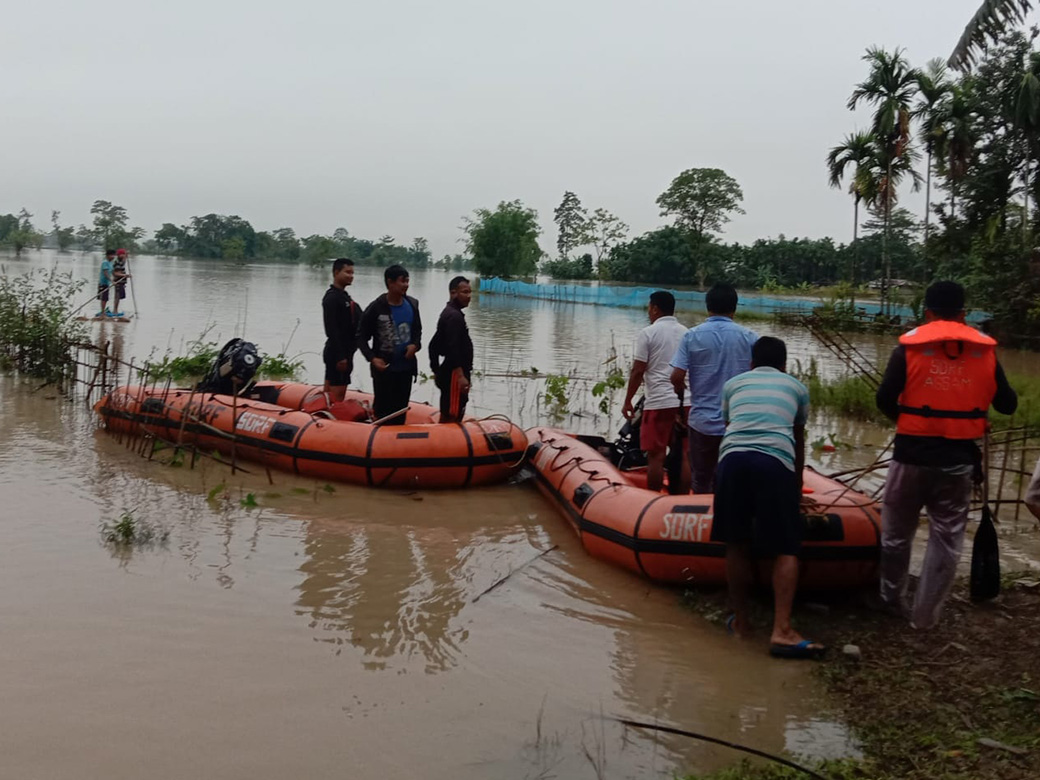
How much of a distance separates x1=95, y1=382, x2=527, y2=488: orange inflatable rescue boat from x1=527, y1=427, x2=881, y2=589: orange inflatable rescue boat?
1382 mm

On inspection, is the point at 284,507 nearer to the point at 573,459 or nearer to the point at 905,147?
the point at 573,459

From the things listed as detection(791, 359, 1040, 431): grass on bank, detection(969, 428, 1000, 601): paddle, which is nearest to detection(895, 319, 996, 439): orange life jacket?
detection(969, 428, 1000, 601): paddle

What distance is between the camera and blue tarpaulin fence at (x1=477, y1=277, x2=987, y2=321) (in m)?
32.7

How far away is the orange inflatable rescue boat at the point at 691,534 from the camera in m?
4.63

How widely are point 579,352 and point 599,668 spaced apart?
46.2 feet

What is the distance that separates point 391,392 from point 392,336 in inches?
19.5

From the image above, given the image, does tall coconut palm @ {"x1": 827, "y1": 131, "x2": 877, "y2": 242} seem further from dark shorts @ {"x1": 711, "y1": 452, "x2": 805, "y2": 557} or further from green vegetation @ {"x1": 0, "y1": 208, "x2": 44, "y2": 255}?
green vegetation @ {"x1": 0, "y1": 208, "x2": 44, "y2": 255}

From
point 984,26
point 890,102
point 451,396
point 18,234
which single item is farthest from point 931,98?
point 18,234

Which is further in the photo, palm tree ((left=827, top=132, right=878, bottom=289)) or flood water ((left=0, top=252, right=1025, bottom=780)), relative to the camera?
palm tree ((left=827, top=132, right=878, bottom=289))

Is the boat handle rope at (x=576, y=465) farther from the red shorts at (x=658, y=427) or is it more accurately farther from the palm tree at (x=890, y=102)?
the palm tree at (x=890, y=102)

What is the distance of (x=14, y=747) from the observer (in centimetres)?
309

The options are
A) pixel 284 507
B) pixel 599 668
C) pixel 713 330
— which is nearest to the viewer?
pixel 599 668

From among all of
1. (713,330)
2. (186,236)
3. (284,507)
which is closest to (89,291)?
(284,507)

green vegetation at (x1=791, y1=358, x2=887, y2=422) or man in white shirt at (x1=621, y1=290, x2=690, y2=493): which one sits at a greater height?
man in white shirt at (x1=621, y1=290, x2=690, y2=493)
